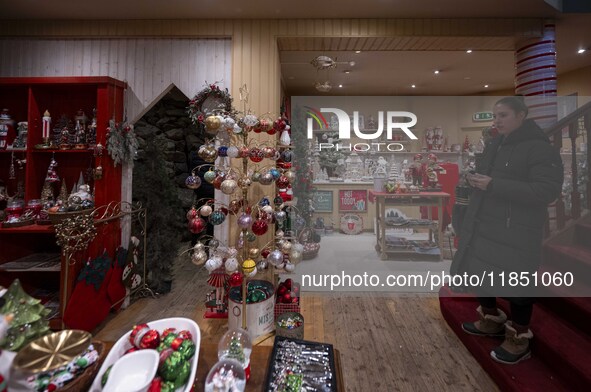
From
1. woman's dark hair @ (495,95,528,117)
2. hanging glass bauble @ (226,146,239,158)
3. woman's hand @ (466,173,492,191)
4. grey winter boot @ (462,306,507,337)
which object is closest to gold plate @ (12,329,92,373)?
hanging glass bauble @ (226,146,239,158)

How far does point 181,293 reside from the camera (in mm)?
3465

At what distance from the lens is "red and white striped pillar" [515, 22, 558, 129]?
108 inches

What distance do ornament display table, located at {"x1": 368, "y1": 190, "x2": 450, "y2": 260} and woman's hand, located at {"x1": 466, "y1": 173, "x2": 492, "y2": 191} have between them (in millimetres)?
316

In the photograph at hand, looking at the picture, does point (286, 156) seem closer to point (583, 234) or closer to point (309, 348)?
point (309, 348)

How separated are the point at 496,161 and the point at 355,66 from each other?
2352 mm

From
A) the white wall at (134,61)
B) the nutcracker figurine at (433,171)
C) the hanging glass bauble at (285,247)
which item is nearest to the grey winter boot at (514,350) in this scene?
the nutcracker figurine at (433,171)

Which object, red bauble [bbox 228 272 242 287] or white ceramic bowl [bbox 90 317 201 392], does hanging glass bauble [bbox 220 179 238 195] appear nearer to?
red bauble [bbox 228 272 242 287]

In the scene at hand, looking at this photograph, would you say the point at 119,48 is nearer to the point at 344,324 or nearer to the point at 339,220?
the point at 339,220

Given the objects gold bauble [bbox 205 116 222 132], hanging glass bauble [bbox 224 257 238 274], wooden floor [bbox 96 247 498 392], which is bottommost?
wooden floor [bbox 96 247 498 392]

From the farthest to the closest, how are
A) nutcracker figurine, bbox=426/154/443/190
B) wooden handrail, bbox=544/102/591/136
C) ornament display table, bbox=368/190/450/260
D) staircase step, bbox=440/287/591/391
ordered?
ornament display table, bbox=368/190/450/260 → nutcracker figurine, bbox=426/154/443/190 → wooden handrail, bbox=544/102/591/136 → staircase step, bbox=440/287/591/391

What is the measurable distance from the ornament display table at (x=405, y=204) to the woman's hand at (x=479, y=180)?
32cm

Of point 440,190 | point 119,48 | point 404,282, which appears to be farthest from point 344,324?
point 119,48

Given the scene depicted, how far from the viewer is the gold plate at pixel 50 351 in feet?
2.18

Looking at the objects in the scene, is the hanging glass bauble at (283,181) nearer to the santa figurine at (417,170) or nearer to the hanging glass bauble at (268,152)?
the hanging glass bauble at (268,152)
